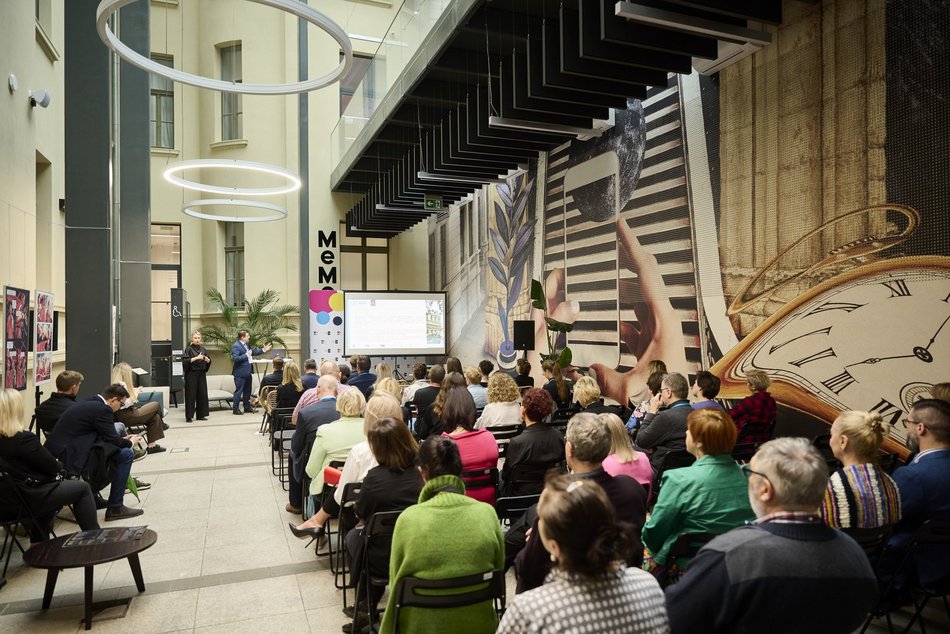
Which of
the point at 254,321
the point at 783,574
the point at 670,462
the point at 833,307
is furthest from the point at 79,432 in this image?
the point at 254,321

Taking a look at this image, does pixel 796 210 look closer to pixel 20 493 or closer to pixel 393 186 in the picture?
pixel 20 493

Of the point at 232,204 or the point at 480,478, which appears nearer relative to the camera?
the point at 480,478

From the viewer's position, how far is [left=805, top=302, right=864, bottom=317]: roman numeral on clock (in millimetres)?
4672

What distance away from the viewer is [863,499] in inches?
102

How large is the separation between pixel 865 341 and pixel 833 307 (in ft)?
1.22

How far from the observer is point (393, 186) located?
37.7ft

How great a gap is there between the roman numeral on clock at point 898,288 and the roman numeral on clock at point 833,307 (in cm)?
26

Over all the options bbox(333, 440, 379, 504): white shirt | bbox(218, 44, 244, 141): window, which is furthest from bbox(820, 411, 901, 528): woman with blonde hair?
bbox(218, 44, 244, 141): window

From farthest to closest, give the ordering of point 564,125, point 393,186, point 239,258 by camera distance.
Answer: point 239,258
point 393,186
point 564,125

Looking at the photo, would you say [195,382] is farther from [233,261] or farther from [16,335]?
[233,261]

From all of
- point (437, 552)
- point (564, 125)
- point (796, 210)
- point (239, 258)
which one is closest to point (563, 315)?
point (564, 125)

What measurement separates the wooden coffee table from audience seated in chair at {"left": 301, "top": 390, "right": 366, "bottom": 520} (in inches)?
39.5

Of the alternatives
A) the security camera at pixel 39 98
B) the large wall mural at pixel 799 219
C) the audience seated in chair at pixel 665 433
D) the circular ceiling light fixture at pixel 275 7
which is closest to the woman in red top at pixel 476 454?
the audience seated in chair at pixel 665 433

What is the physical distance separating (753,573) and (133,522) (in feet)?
17.1
